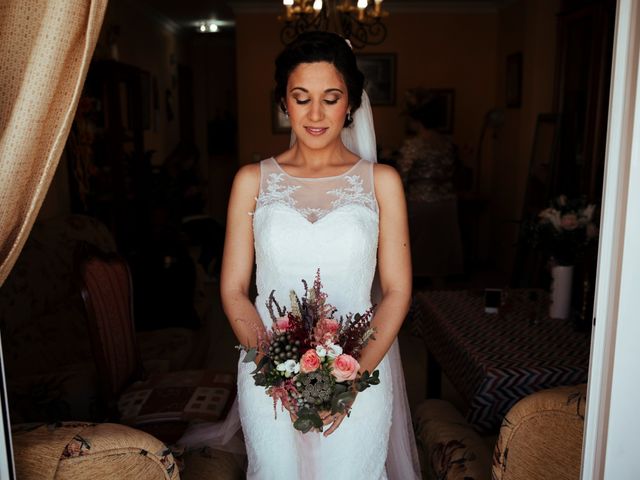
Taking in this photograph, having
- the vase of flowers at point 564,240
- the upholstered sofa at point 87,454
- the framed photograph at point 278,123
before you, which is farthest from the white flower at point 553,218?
the framed photograph at point 278,123

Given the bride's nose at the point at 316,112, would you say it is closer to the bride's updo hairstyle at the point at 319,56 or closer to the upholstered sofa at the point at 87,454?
the bride's updo hairstyle at the point at 319,56

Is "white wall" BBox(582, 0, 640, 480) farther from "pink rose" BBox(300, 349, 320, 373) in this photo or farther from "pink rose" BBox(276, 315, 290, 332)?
"pink rose" BBox(276, 315, 290, 332)

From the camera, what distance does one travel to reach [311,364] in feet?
5.09

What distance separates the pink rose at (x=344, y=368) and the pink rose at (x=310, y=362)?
1.9 inches

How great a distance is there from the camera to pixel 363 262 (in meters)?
2.00

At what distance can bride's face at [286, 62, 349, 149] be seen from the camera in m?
1.96

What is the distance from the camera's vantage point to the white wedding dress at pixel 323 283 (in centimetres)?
196

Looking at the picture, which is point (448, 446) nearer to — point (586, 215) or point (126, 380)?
point (126, 380)

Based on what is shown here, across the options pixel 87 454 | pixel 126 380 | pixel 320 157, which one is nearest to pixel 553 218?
pixel 320 157

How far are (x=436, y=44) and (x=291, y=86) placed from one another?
5544 mm

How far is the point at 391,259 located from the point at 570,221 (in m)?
1.45

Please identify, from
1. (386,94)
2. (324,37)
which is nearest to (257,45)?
(386,94)

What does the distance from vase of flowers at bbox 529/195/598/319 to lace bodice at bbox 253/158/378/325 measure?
4.73 feet

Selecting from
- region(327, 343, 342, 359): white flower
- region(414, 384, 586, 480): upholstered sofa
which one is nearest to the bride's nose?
region(327, 343, 342, 359): white flower
